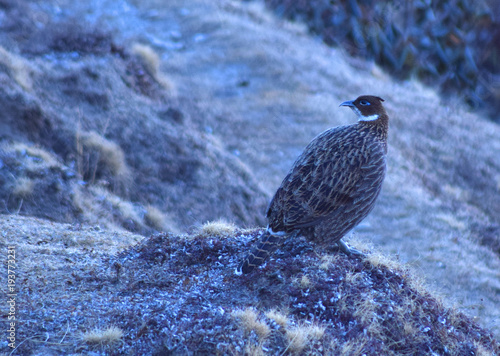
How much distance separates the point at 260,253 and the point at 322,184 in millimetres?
1126

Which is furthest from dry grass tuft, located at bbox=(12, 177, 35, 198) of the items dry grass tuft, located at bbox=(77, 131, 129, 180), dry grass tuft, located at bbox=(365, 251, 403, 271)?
dry grass tuft, located at bbox=(365, 251, 403, 271)

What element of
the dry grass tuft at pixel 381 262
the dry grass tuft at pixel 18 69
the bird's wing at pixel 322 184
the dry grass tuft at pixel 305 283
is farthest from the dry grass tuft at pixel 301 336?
the dry grass tuft at pixel 18 69

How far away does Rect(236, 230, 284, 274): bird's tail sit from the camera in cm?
568

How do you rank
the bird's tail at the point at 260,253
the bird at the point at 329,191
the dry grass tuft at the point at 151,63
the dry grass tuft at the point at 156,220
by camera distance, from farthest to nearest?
the dry grass tuft at the point at 151,63
the dry grass tuft at the point at 156,220
the bird at the point at 329,191
the bird's tail at the point at 260,253

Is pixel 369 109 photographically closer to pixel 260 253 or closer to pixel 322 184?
pixel 322 184

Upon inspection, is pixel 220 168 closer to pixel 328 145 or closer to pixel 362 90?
pixel 328 145

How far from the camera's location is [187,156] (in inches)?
453

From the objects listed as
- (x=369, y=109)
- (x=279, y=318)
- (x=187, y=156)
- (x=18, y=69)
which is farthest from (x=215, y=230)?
(x=18, y=69)

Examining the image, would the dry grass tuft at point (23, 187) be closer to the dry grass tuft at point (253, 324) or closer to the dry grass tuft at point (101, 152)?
the dry grass tuft at point (101, 152)

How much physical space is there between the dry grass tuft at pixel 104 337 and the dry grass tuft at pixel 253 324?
Answer: 1.02 m

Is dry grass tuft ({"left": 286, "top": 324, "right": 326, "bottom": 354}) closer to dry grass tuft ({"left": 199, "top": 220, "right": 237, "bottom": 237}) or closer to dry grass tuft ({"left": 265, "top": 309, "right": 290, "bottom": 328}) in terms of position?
dry grass tuft ({"left": 265, "top": 309, "right": 290, "bottom": 328})

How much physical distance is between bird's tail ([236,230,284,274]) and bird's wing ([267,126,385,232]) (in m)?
0.17

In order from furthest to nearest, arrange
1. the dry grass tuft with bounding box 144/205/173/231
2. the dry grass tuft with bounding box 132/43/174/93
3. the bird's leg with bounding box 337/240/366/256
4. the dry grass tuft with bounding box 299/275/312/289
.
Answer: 1. the dry grass tuft with bounding box 132/43/174/93
2. the dry grass tuft with bounding box 144/205/173/231
3. the bird's leg with bounding box 337/240/366/256
4. the dry grass tuft with bounding box 299/275/312/289

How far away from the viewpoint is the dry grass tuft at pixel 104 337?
15.1 feet
